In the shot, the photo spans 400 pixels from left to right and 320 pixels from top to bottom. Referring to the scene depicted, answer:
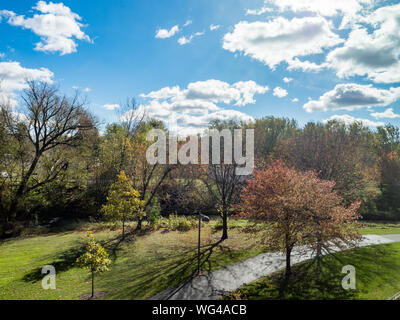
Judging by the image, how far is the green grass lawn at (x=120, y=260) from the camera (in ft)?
33.3

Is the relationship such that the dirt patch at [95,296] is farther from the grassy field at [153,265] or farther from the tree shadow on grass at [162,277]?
the tree shadow on grass at [162,277]

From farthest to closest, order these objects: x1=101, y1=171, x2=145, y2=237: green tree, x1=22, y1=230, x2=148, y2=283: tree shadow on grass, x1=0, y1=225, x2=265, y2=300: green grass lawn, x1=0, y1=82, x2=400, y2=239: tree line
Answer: x1=0, y1=82, x2=400, y2=239: tree line, x1=101, y1=171, x2=145, y2=237: green tree, x1=22, y1=230, x2=148, y2=283: tree shadow on grass, x1=0, y1=225, x2=265, y2=300: green grass lawn

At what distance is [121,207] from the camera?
17422 mm

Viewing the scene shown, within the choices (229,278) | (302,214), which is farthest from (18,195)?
(302,214)

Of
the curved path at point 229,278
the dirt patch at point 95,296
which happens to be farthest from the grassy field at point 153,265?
the curved path at point 229,278

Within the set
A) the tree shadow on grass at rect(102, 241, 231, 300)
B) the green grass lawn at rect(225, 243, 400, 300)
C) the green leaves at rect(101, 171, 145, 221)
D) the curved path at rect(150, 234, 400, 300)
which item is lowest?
the tree shadow on grass at rect(102, 241, 231, 300)

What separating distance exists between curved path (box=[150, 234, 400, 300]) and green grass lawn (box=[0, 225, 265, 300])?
588 millimetres

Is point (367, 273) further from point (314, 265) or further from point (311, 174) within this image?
point (311, 174)

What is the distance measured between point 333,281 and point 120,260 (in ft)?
36.4

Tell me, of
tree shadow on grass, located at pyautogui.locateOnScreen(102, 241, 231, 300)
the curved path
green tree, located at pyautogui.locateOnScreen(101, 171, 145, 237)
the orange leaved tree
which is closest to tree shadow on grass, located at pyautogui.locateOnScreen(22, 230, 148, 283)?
green tree, located at pyautogui.locateOnScreen(101, 171, 145, 237)

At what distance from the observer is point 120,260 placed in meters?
14.1

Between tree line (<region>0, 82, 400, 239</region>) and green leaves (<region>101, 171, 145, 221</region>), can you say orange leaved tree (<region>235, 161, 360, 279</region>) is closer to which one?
tree line (<region>0, 82, 400, 239</region>)

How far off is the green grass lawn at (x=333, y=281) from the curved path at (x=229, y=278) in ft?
1.74

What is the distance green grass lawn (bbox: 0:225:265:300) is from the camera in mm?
10148
